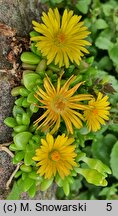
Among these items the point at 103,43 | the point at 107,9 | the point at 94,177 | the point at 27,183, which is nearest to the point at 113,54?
the point at 103,43

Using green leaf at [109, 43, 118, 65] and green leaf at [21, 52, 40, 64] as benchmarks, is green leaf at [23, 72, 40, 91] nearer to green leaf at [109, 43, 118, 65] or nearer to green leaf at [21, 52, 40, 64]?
green leaf at [21, 52, 40, 64]

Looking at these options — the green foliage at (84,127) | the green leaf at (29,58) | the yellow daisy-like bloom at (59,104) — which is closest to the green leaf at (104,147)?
the green foliage at (84,127)

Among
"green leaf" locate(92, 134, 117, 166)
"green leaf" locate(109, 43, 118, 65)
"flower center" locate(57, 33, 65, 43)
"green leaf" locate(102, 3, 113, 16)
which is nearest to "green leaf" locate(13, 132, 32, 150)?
"flower center" locate(57, 33, 65, 43)

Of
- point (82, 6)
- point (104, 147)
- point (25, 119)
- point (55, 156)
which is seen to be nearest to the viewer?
point (55, 156)

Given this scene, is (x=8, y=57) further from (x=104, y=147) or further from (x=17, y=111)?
(x=104, y=147)

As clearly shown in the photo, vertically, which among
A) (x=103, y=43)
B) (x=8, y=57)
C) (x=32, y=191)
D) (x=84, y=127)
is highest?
(x=8, y=57)

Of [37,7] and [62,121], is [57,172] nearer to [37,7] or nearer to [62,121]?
[62,121]
